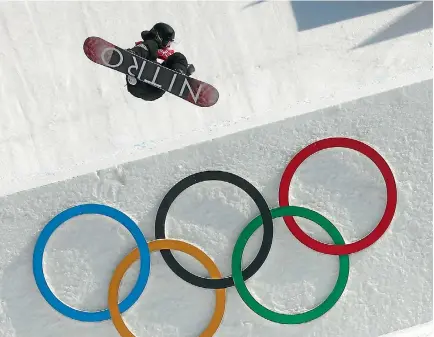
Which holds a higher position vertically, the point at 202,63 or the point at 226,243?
the point at 202,63

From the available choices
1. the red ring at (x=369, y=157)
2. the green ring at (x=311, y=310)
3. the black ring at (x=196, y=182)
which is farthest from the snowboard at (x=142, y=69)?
the green ring at (x=311, y=310)

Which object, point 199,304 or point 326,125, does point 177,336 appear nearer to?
point 199,304

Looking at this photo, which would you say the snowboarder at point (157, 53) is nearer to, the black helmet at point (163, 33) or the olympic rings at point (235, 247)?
the black helmet at point (163, 33)

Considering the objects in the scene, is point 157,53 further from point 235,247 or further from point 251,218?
point 235,247

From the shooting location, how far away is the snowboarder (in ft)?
17.5

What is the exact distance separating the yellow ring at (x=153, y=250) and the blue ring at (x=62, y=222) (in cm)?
6

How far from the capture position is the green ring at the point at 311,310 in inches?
200

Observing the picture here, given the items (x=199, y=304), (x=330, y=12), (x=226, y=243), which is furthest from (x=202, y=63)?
(x=199, y=304)

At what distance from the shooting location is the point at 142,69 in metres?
5.25

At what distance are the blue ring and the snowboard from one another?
109 centimetres

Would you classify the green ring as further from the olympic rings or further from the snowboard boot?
the snowboard boot

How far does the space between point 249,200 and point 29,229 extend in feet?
5.64

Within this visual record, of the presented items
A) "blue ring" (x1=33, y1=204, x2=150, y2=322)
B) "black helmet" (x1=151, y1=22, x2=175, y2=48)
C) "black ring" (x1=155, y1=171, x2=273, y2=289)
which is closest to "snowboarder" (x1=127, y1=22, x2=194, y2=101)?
"black helmet" (x1=151, y1=22, x2=175, y2=48)

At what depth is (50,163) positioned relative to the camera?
603 centimetres
